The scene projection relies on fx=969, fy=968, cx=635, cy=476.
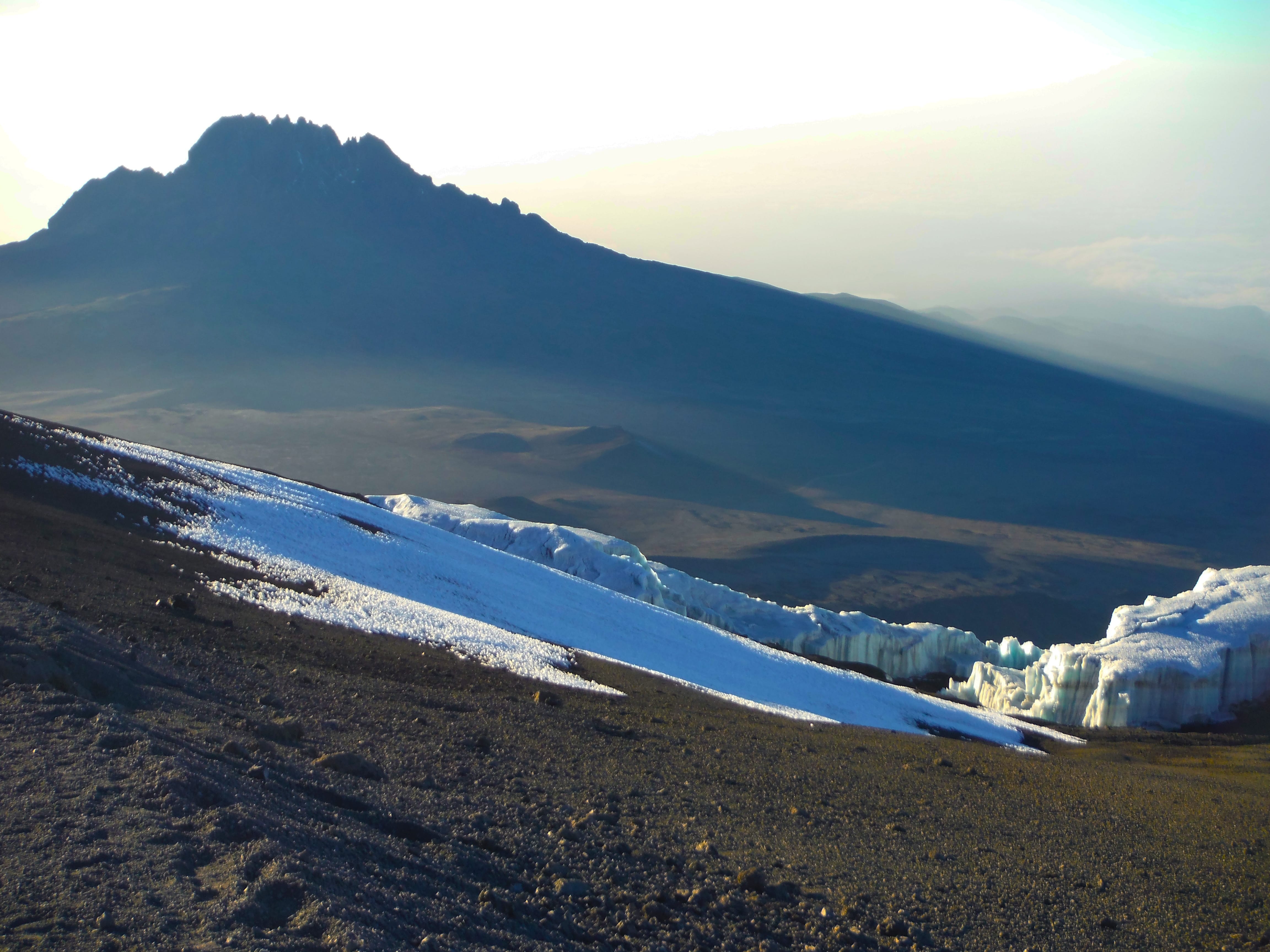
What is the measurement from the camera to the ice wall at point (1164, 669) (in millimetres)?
25625

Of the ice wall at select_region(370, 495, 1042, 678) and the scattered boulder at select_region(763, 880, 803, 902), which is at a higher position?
the scattered boulder at select_region(763, 880, 803, 902)

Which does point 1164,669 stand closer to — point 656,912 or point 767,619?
point 767,619

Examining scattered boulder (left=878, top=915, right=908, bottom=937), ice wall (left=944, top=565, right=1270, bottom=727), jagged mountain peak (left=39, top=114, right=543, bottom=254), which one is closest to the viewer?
scattered boulder (left=878, top=915, right=908, bottom=937)

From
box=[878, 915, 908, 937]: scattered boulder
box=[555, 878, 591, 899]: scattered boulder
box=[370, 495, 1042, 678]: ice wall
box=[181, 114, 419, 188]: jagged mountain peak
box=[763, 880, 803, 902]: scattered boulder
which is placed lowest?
box=[370, 495, 1042, 678]: ice wall

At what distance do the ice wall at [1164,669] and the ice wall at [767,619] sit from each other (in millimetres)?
5476

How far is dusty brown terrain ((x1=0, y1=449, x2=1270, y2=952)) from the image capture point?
500 centimetres

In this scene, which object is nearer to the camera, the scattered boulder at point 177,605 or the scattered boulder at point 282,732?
the scattered boulder at point 282,732

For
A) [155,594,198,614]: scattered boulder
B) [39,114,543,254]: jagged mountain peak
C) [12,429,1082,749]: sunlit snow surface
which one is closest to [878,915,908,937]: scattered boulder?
[12,429,1082,749]: sunlit snow surface

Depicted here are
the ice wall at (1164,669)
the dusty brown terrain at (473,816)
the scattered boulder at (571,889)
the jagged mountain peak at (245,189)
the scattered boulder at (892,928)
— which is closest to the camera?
the dusty brown terrain at (473,816)

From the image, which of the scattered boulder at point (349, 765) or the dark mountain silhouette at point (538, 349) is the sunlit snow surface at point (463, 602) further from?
the dark mountain silhouette at point (538, 349)

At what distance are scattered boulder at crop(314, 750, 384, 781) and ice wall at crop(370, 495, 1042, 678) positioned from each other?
25.1 metres

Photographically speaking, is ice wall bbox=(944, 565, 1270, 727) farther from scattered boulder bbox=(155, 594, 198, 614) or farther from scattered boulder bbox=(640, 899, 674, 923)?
scattered boulder bbox=(640, 899, 674, 923)

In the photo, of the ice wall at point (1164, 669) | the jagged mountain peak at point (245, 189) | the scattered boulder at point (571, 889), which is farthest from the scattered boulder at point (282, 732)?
the jagged mountain peak at point (245, 189)

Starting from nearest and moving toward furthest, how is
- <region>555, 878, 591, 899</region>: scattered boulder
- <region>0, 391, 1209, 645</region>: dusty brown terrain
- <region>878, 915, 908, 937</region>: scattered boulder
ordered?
<region>555, 878, 591, 899</region>: scattered boulder
<region>878, 915, 908, 937</region>: scattered boulder
<region>0, 391, 1209, 645</region>: dusty brown terrain
